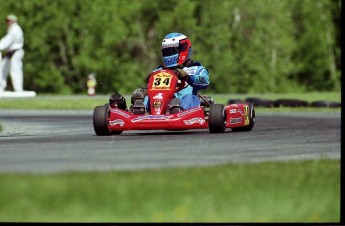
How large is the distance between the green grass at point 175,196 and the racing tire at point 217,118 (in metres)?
5.72

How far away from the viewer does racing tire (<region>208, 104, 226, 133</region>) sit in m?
14.8

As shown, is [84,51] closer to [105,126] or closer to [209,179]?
[105,126]

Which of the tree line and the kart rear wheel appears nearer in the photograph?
the kart rear wheel

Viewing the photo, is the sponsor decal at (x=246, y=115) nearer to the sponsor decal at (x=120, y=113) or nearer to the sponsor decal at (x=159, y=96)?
the sponsor decal at (x=159, y=96)

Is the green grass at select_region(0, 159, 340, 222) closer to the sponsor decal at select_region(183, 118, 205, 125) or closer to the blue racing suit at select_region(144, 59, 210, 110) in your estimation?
the sponsor decal at select_region(183, 118, 205, 125)

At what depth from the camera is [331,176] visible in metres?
8.96

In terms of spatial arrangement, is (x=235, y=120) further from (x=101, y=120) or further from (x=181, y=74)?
(x=101, y=120)

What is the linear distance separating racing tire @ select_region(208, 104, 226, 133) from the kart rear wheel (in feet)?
4.74

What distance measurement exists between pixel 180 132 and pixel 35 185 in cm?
809

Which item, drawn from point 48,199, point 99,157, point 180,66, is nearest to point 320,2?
point 180,66

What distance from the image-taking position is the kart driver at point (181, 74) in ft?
50.6

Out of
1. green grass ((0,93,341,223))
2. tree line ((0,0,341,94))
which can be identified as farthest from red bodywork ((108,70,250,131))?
tree line ((0,0,341,94))

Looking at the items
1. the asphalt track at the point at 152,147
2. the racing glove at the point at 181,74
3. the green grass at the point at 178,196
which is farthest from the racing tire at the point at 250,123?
the green grass at the point at 178,196

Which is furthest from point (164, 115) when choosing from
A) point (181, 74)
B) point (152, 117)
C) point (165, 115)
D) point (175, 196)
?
point (175, 196)
